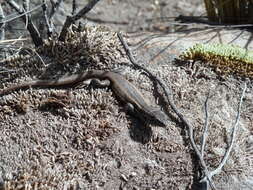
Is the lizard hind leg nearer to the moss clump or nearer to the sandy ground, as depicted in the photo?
the sandy ground

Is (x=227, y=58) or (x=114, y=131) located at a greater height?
(x=227, y=58)

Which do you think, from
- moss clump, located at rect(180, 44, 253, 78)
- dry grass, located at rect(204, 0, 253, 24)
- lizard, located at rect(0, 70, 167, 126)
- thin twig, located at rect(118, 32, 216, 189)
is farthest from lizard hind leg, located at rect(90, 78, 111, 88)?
dry grass, located at rect(204, 0, 253, 24)

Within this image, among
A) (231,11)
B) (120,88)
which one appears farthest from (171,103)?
(231,11)

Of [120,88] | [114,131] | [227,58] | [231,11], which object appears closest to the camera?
[114,131]

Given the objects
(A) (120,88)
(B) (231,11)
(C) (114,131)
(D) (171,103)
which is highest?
(B) (231,11)

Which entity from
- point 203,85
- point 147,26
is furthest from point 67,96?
point 147,26

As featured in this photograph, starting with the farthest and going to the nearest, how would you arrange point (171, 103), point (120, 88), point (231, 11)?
point (231, 11)
point (120, 88)
point (171, 103)

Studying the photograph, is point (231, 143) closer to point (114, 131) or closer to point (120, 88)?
point (114, 131)
